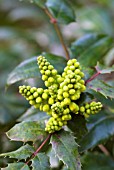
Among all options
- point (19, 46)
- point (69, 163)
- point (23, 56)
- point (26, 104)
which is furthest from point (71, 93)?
point (19, 46)

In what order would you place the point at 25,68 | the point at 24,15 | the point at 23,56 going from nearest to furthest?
1. the point at 25,68
2. the point at 23,56
3. the point at 24,15

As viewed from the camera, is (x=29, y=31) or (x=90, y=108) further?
(x=29, y=31)

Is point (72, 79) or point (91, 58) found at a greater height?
point (72, 79)

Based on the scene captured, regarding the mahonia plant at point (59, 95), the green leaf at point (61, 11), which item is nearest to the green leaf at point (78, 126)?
the mahonia plant at point (59, 95)

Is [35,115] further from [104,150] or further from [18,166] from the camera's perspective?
[104,150]

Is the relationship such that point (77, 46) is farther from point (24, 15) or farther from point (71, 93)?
point (24, 15)

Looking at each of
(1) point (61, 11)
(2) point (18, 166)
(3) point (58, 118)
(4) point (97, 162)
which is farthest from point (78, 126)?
(1) point (61, 11)

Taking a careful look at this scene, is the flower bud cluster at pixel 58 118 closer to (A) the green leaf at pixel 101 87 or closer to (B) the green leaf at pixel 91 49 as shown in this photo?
(A) the green leaf at pixel 101 87
